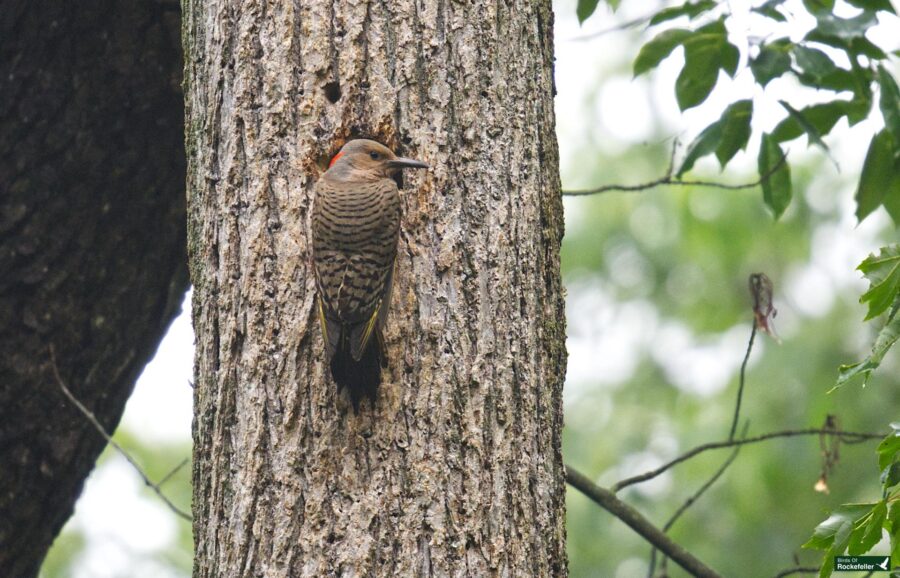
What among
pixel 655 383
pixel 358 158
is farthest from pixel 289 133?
pixel 655 383

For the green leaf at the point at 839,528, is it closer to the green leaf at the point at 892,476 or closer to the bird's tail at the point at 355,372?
the green leaf at the point at 892,476

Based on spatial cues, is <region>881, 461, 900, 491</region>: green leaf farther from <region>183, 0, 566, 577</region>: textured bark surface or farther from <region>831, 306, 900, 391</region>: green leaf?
<region>183, 0, 566, 577</region>: textured bark surface

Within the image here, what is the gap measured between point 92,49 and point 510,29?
1780 millimetres

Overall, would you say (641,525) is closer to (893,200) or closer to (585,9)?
(893,200)

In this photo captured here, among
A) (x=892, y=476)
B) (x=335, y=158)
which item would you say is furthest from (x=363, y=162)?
(x=892, y=476)

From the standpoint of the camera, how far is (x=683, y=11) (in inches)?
143

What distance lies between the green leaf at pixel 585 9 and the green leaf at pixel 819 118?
2.66ft

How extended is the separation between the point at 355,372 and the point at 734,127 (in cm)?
190

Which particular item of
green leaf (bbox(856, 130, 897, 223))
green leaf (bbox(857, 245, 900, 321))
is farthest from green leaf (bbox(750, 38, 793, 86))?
green leaf (bbox(857, 245, 900, 321))

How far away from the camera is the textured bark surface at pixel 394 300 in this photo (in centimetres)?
253

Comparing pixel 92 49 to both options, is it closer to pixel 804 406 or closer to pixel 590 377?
pixel 804 406

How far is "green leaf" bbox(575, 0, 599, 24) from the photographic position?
3771mm

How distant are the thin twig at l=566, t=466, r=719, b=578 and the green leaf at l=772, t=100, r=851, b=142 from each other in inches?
57.8

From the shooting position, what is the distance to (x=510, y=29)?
116 inches
